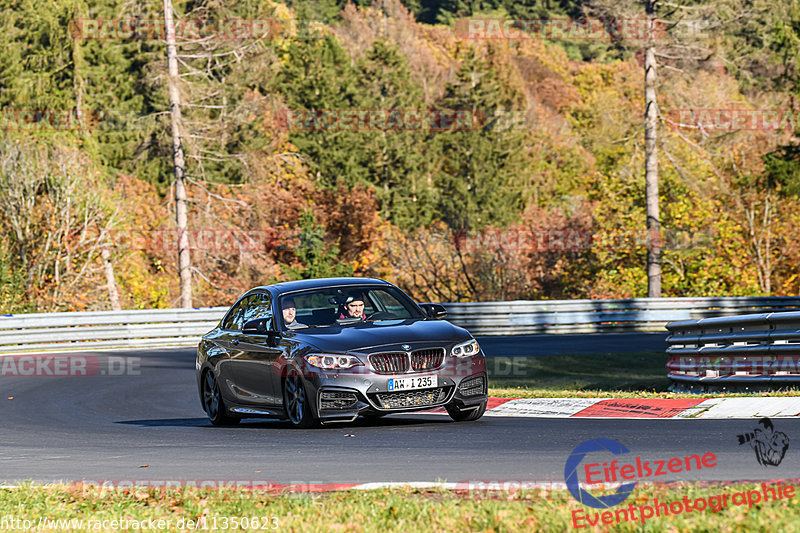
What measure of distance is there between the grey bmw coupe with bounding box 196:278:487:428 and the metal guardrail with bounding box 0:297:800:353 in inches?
656

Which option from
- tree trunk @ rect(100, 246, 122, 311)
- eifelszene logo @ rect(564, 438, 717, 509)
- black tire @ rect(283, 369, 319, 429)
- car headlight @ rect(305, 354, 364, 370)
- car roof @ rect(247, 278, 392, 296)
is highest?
car roof @ rect(247, 278, 392, 296)

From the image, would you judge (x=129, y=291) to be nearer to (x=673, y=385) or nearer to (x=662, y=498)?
(x=673, y=385)

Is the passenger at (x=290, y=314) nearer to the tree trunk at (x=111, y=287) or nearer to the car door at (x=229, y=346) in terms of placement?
the car door at (x=229, y=346)

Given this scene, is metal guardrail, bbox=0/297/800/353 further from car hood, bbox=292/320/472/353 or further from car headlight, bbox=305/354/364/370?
car headlight, bbox=305/354/364/370

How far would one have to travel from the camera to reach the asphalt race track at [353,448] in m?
8.06

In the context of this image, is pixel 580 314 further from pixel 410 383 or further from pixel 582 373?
pixel 410 383

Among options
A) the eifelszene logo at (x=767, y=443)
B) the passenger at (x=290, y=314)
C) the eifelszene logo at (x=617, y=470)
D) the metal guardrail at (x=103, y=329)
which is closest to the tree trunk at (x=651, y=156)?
the metal guardrail at (x=103, y=329)

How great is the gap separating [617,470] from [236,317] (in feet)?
21.7

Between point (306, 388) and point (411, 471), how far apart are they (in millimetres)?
2966

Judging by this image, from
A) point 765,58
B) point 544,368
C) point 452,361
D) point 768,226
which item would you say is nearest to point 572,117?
point 765,58

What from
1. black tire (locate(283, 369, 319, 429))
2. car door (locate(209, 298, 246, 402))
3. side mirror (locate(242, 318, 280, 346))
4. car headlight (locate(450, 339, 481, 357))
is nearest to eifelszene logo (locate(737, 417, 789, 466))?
car headlight (locate(450, 339, 481, 357))

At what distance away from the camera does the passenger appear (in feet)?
38.7

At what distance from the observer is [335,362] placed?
10758 mm

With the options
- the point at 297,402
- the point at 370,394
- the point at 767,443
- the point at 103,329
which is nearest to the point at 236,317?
the point at 297,402
